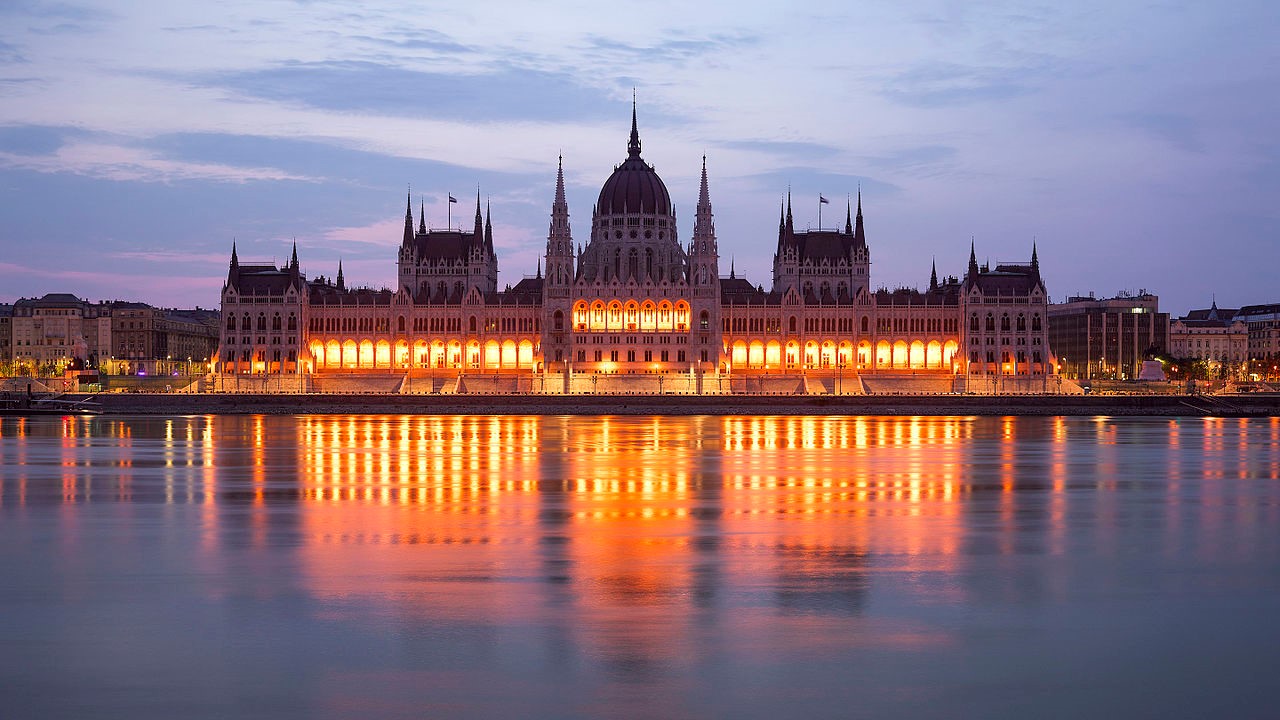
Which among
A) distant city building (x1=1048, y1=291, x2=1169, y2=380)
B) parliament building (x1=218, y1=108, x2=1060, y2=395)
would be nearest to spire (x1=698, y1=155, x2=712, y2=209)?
parliament building (x1=218, y1=108, x2=1060, y2=395)

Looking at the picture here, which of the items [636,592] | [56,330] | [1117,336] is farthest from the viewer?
[1117,336]

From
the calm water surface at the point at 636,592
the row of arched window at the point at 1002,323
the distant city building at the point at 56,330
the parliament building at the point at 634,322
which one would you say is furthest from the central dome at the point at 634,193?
the calm water surface at the point at 636,592

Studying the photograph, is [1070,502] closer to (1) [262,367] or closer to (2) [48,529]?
(2) [48,529]

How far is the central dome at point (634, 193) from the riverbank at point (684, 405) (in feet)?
116

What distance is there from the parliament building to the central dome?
17cm

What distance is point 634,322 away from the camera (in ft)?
419

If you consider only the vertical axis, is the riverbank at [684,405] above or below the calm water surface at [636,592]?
below

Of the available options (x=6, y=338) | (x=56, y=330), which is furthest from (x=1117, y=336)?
(x=6, y=338)

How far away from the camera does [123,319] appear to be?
181750 mm

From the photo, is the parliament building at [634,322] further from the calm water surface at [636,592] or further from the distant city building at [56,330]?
the calm water surface at [636,592]

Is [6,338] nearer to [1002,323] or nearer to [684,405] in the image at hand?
[684,405]

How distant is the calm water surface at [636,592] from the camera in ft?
47.6

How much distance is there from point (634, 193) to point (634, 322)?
15026 mm

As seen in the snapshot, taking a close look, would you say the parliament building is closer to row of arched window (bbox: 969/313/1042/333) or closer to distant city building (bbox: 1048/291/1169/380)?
row of arched window (bbox: 969/313/1042/333)
